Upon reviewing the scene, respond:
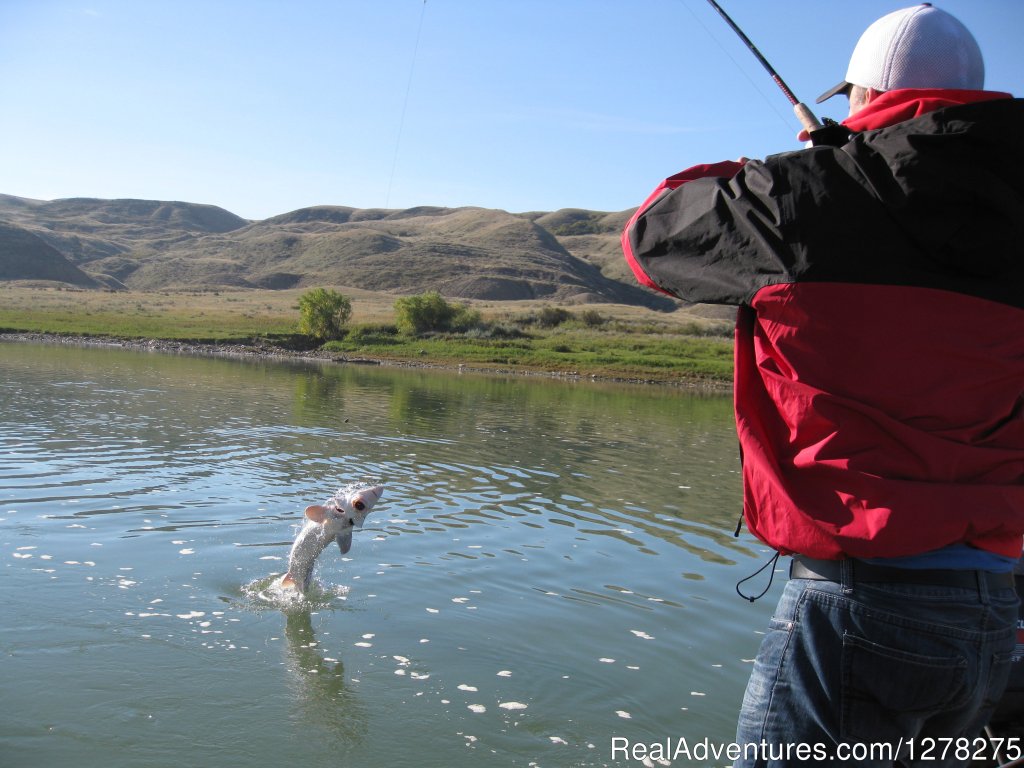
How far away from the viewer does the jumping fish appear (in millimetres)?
9477

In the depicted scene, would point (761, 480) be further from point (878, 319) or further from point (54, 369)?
point (54, 369)

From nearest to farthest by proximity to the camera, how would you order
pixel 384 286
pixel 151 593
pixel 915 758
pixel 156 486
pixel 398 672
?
pixel 915 758
pixel 398 672
pixel 151 593
pixel 156 486
pixel 384 286

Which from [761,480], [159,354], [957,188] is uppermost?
[957,188]

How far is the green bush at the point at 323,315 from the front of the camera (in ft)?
269

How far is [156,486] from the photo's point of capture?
1491 cm

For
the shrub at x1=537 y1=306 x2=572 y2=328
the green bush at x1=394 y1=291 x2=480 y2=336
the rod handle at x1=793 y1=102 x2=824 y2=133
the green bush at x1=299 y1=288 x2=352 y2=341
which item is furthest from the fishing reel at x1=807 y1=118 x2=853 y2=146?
the shrub at x1=537 y1=306 x2=572 y2=328

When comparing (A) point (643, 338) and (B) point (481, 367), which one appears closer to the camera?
(B) point (481, 367)

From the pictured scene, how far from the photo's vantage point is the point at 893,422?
249cm

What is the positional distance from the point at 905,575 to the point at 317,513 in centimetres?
770

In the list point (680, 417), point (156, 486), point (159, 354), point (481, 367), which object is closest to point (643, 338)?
point (481, 367)

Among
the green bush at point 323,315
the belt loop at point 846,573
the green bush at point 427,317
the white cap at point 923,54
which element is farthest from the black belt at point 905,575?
the green bush at point 427,317

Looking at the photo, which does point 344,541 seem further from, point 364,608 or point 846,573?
point 846,573

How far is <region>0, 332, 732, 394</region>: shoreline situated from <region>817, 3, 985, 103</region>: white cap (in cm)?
5587

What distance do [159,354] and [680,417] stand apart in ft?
131
